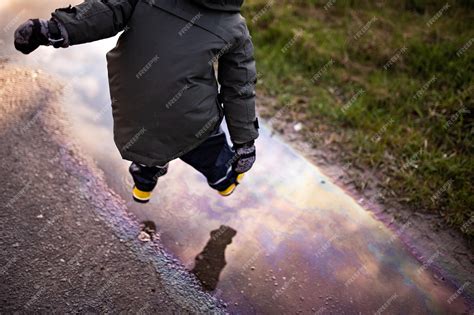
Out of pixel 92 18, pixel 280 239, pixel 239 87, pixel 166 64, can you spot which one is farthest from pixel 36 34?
pixel 280 239

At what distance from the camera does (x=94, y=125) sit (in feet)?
10.1

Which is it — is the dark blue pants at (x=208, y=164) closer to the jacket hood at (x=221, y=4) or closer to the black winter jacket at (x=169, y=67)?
the black winter jacket at (x=169, y=67)

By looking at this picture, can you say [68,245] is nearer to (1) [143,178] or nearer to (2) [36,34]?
(1) [143,178]

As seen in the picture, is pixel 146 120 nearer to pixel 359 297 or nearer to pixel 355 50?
pixel 359 297


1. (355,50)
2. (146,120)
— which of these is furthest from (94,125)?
(355,50)

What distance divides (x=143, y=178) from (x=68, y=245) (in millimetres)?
515

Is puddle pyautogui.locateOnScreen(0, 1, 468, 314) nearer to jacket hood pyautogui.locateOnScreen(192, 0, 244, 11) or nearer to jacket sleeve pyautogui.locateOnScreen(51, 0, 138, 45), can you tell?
jacket sleeve pyautogui.locateOnScreen(51, 0, 138, 45)

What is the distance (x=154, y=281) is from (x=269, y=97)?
207 cm

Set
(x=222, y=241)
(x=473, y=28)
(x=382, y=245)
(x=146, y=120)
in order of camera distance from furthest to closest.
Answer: (x=473, y=28)
(x=382, y=245)
(x=222, y=241)
(x=146, y=120)

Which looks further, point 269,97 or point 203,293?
point 269,97

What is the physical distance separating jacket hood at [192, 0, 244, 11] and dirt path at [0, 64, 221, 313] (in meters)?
1.30

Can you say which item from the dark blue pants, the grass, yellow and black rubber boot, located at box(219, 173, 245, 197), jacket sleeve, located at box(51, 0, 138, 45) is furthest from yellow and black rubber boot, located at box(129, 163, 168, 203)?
the grass

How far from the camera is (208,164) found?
2348 mm

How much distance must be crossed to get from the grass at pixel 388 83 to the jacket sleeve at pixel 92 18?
202 cm
